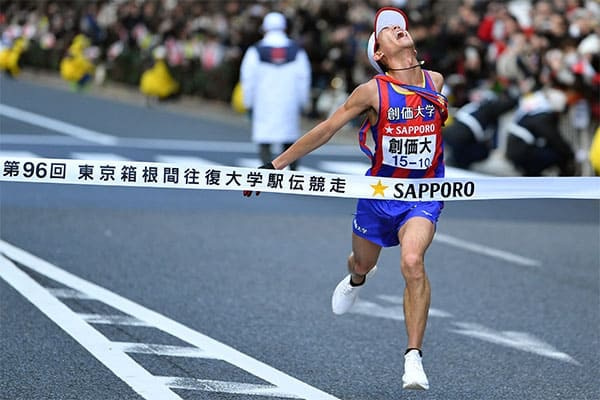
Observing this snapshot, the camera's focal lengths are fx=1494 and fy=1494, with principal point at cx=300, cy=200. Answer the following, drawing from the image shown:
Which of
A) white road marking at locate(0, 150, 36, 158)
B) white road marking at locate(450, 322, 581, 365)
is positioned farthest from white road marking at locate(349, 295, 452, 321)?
white road marking at locate(0, 150, 36, 158)

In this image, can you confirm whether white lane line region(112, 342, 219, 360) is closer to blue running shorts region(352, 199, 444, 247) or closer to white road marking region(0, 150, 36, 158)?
blue running shorts region(352, 199, 444, 247)

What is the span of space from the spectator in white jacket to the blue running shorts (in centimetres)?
950

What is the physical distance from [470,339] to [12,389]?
2.94m

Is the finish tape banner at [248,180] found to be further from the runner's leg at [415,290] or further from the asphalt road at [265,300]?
the asphalt road at [265,300]

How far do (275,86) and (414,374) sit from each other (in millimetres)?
10850

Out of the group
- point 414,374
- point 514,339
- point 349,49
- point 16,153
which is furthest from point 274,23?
point 414,374

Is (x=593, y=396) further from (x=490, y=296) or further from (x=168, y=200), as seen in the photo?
(x=168, y=200)

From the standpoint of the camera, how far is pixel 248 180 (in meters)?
7.20

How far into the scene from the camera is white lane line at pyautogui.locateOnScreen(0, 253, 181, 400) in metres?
7.04

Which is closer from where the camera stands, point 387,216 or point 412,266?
point 412,266

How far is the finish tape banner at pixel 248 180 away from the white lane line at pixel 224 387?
0.94 metres

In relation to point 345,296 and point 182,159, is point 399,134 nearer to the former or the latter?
point 345,296

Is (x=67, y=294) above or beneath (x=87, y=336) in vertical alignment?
above

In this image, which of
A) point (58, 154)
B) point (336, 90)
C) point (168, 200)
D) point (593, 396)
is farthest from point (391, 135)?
point (336, 90)
